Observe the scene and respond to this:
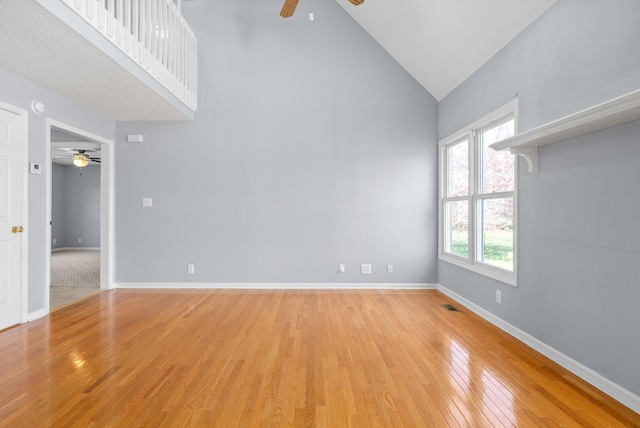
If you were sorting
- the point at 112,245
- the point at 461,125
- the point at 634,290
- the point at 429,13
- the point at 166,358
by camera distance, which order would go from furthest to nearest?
the point at 112,245 → the point at 461,125 → the point at 429,13 → the point at 166,358 → the point at 634,290

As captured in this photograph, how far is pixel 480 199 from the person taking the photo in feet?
12.3

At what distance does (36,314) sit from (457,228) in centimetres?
497

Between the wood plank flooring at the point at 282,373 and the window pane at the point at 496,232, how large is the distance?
27.2 inches

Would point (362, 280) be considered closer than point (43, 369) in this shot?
No

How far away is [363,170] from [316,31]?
6.99 ft

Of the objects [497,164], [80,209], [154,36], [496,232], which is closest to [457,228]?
[496,232]

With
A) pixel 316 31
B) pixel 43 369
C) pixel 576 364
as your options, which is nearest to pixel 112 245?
pixel 43 369

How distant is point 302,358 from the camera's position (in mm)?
2541

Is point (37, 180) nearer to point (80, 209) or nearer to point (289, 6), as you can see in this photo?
point (289, 6)

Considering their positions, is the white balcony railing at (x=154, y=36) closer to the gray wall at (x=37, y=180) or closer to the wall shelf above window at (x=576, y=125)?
the gray wall at (x=37, y=180)

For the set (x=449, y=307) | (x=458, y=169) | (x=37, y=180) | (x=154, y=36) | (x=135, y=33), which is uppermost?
(x=154, y=36)

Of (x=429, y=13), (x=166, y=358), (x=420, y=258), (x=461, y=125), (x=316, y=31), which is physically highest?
(x=316, y=31)

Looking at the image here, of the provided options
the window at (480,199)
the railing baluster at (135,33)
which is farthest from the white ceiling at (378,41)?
the window at (480,199)

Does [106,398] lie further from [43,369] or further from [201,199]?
[201,199]
